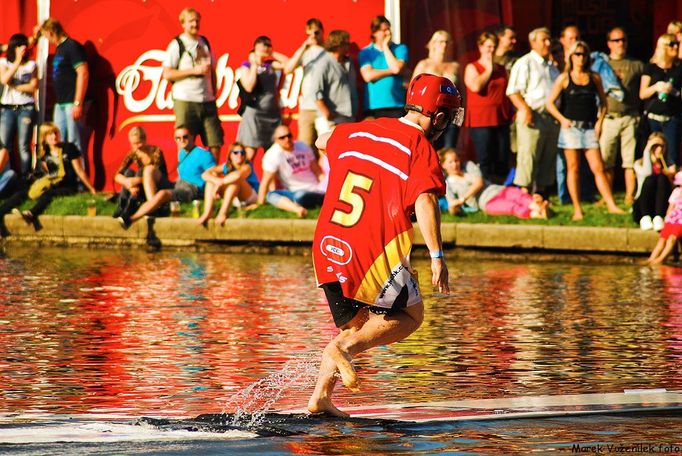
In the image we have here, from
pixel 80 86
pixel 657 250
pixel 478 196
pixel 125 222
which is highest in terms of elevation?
pixel 80 86

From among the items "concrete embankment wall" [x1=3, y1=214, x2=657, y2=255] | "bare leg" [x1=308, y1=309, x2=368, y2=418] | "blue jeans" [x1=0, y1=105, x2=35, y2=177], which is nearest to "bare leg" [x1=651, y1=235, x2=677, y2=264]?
"concrete embankment wall" [x1=3, y1=214, x2=657, y2=255]

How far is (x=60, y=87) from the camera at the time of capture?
2298cm

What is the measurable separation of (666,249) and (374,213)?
945 cm

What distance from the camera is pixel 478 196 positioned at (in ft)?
65.6

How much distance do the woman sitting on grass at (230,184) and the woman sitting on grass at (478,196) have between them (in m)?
2.24

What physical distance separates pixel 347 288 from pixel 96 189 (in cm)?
1506

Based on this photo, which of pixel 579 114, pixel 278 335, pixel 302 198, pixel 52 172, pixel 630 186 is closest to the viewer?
pixel 278 335

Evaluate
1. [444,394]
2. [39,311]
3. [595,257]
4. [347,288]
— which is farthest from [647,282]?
[347,288]

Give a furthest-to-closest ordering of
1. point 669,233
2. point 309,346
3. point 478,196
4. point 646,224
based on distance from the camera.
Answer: point 478,196, point 646,224, point 669,233, point 309,346

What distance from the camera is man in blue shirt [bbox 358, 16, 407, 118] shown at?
2066 cm

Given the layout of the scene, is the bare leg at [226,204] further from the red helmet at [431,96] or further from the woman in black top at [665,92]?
the red helmet at [431,96]

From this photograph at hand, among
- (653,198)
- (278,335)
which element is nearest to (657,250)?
(653,198)

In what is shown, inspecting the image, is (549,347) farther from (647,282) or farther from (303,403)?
(647,282)

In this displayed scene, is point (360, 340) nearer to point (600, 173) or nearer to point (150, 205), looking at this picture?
point (600, 173)
